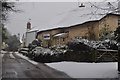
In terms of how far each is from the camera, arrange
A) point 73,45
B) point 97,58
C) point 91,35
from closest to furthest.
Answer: point 97,58
point 73,45
point 91,35

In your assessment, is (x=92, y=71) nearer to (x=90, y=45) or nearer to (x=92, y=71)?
(x=92, y=71)

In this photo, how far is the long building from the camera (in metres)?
30.8

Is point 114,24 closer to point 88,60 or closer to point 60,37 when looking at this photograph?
point 60,37

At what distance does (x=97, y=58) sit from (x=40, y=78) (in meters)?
9.97

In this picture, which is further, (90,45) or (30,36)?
(30,36)

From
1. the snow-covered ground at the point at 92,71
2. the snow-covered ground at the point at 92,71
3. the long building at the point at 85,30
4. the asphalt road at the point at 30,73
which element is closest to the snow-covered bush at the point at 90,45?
the long building at the point at 85,30

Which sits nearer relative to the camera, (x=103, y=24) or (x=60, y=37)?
(x=103, y=24)

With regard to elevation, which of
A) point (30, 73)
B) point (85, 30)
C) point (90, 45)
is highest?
point (85, 30)

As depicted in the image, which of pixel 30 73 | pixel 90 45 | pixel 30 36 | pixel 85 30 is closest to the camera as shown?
pixel 30 73

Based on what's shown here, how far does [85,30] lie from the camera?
3369 cm

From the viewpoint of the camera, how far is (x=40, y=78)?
1376 centimetres

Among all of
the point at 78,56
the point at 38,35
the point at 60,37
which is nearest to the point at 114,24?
the point at 60,37

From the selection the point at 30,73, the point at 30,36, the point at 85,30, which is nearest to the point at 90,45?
the point at 30,73

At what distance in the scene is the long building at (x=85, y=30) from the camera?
30.8 metres
